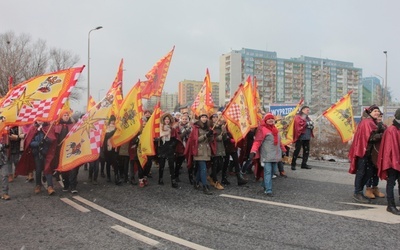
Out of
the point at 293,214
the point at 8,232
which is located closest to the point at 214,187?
the point at 293,214

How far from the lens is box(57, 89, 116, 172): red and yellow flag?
7750mm

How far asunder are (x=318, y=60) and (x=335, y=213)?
86207 millimetres

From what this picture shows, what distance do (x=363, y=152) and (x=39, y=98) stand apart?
6.44m

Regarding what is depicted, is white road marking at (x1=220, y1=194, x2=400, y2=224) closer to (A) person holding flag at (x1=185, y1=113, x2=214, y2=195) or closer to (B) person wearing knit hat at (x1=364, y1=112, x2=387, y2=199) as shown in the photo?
(B) person wearing knit hat at (x1=364, y1=112, x2=387, y2=199)

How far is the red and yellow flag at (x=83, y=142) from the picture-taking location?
7.75m

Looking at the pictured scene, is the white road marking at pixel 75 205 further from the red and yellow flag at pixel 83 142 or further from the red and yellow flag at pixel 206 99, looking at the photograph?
the red and yellow flag at pixel 206 99

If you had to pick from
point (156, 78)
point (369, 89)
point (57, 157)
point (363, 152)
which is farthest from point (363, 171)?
point (369, 89)

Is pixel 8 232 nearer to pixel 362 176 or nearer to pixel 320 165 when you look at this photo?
pixel 362 176

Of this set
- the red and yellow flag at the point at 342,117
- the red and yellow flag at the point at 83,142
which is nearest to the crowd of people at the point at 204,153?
the red and yellow flag at the point at 83,142

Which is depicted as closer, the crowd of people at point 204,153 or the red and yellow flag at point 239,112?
the crowd of people at point 204,153

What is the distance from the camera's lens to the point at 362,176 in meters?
6.95

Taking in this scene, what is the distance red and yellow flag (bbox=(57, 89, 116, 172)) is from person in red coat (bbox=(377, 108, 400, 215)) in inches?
222

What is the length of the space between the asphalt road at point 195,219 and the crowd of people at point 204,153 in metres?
0.37

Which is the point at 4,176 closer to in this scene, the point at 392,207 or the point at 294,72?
the point at 392,207
